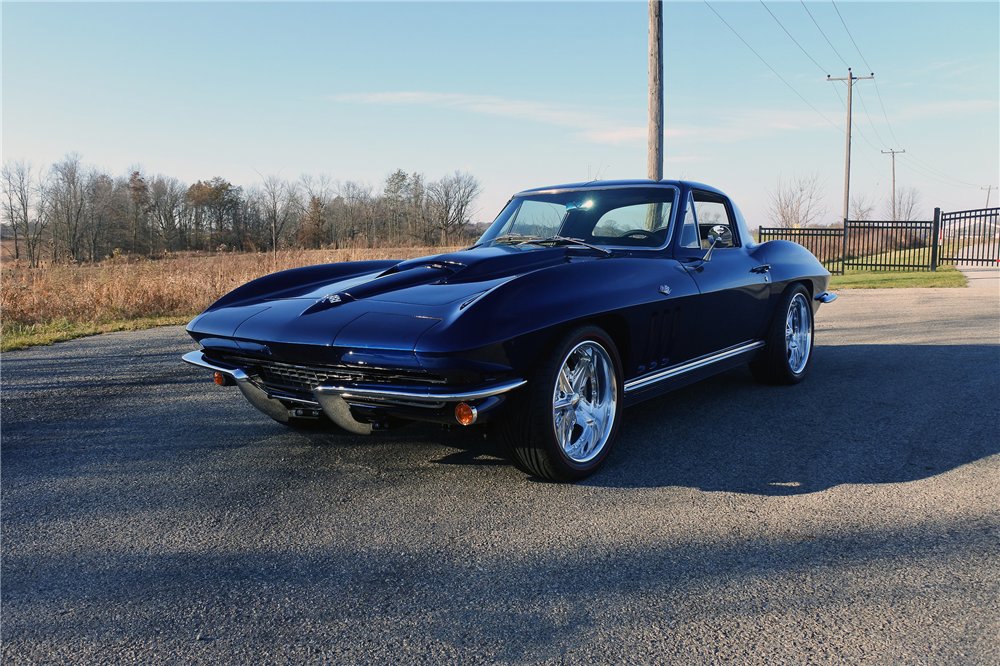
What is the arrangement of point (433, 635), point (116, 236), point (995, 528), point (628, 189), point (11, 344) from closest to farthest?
point (433, 635), point (995, 528), point (628, 189), point (11, 344), point (116, 236)

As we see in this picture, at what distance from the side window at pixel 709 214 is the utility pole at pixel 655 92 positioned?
655 cm

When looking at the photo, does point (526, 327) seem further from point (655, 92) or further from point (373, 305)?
point (655, 92)

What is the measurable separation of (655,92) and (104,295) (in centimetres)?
943

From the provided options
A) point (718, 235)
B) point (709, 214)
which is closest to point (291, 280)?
point (718, 235)

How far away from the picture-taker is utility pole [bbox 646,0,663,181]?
11.7 m

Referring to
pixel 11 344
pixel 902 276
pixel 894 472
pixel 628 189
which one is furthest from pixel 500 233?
pixel 902 276

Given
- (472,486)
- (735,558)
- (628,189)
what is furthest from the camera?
(628,189)

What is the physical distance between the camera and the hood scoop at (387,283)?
11.3 feet

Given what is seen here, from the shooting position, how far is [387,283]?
146 inches

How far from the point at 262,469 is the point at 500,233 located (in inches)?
92.1

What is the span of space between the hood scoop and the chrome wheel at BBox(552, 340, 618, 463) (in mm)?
864

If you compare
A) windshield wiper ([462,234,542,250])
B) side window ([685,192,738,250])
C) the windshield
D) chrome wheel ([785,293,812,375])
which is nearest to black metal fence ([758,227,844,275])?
chrome wheel ([785,293,812,375])

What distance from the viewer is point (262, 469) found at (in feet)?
11.8

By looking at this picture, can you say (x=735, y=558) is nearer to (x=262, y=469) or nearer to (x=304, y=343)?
(x=304, y=343)
